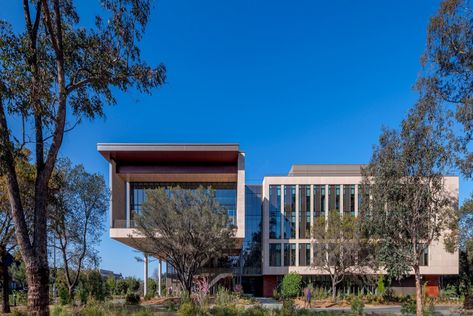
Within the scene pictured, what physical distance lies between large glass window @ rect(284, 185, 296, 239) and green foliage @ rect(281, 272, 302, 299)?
17.4 feet

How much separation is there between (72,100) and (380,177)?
42.8ft

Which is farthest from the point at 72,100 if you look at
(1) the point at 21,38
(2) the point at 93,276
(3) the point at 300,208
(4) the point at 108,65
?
(3) the point at 300,208

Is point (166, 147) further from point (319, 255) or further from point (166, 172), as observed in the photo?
point (319, 255)

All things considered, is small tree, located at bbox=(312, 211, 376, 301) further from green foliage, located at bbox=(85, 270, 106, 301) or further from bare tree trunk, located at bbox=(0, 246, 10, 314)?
bare tree trunk, located at bbox=(0, 246, 10, 314)

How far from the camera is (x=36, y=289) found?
9.47 metres

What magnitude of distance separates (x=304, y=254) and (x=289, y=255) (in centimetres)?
165

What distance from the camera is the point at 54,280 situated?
2919 centimetres

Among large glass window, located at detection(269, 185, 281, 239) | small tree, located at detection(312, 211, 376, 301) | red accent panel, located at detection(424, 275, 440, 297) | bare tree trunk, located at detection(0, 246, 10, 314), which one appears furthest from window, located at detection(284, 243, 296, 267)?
bare tree trunk, located at detection(0, 246, 10, 314)

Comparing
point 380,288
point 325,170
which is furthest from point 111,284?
point 380,288

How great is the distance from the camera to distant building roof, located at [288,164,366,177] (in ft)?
134

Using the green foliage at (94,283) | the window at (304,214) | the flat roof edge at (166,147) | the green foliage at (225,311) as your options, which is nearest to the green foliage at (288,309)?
the green foliage at (225,311)

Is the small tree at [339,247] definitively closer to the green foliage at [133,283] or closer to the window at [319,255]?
the window at [319,255]

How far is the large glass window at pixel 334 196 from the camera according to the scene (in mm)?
37469

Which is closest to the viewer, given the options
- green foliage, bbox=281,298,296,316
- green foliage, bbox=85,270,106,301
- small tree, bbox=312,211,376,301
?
green foliage, bbox=281,298,296,316
